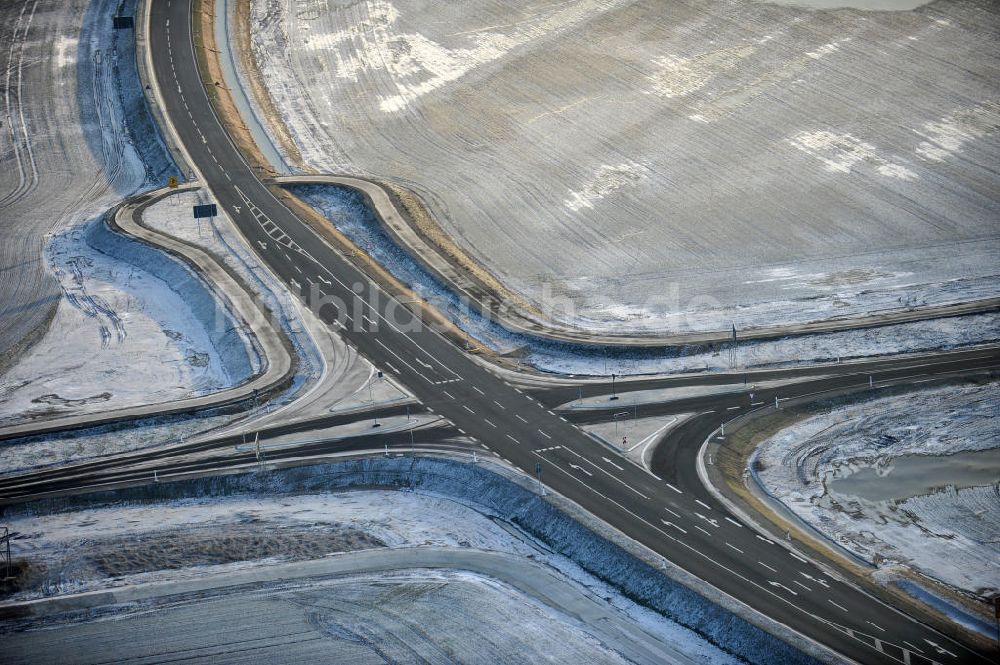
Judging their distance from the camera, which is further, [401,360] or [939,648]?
[401,360]

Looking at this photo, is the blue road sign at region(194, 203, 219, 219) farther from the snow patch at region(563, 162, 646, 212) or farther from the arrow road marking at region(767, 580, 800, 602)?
the arrow road marking at region(767, 580, 800, 602)

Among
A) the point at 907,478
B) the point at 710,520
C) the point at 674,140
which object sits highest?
the point at 674,140

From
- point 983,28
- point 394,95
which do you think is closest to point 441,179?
point 394,95

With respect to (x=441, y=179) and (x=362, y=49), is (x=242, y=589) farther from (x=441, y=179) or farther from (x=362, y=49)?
(x=362, y=49)

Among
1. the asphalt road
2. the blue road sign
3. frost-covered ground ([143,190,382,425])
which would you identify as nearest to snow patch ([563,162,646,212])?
the asphalt road

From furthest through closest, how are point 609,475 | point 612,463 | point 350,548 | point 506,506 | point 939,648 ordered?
1. point 612,463
2. point 609,475
3. point 506,506
4. point 350,548
5. point 939,648

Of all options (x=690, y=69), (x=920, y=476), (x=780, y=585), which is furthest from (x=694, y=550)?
(x=690, y=69)

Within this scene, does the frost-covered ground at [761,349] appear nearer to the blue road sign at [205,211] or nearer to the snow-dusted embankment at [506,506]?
the snow-dusted embankment at [506,506]

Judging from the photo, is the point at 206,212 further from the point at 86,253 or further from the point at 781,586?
the point at 781,586
